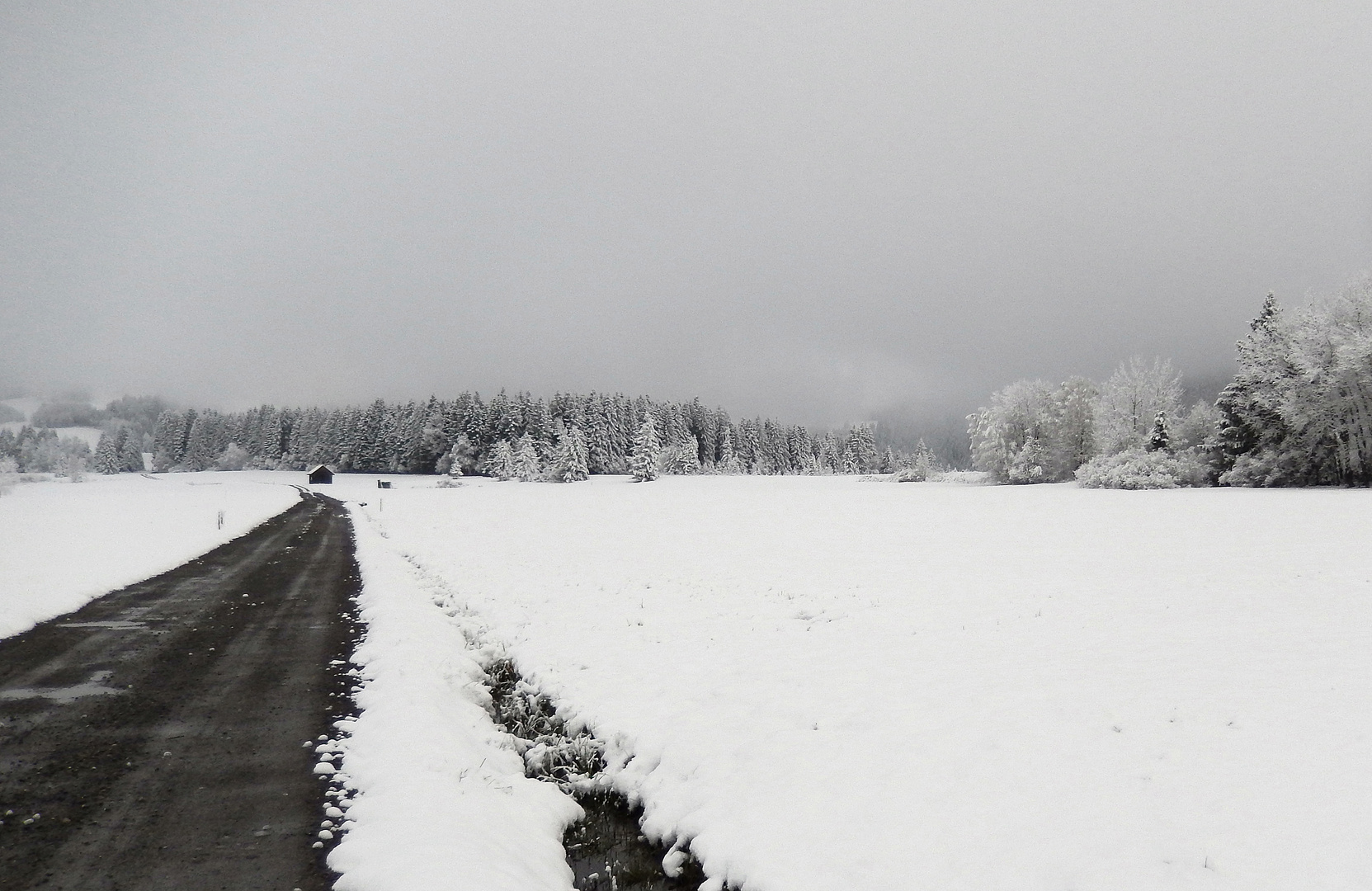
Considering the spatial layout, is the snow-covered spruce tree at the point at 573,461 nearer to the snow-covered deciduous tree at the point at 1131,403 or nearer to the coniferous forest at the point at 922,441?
the coniferous forest at the point at 922,441

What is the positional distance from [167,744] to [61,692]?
2.82m

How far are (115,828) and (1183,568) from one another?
1916 cm

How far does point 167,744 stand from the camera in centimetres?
613

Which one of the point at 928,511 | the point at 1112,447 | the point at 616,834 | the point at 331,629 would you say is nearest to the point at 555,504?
the point at 928,511

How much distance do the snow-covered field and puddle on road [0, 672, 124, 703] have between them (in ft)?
10.2

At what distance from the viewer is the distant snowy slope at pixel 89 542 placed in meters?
12.4

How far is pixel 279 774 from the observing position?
5.59 meters

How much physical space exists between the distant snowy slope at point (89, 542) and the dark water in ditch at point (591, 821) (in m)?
9.69

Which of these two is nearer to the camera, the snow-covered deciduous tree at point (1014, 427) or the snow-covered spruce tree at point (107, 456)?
the snow-covered deciduous tree at point (1014, 427)

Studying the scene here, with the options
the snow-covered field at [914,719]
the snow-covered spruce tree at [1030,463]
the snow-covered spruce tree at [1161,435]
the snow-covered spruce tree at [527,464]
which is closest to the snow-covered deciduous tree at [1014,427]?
the snow-covered spruce tree at [1030,463]

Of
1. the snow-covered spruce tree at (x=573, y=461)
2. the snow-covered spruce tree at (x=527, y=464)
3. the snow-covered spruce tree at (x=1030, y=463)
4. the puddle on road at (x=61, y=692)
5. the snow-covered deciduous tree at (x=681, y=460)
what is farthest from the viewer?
the snow-covered deciduous tree at (x=681, y=460)

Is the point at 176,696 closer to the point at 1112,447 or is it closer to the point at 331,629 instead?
the point at 331,629

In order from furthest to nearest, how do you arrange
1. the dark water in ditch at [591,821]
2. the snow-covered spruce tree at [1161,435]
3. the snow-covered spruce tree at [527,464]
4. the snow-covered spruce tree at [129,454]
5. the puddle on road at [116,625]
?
the snow-covered spruce tree at [129,454]
the snow-covered spruce tree at [527,464]
the snow-covered spruce tree at [1161,435]
the puddle on road at [116,625]
the dark water in ditch at [591,821]

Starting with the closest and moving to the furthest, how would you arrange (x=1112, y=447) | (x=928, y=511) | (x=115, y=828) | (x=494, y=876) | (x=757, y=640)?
(x=494, y=876) < (x=115, y=828) < (x=757, y=640) < (x=928, y=511) < (x=1112, y=447)
